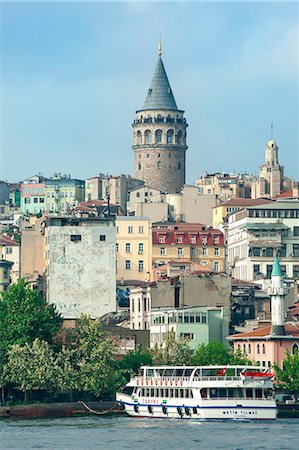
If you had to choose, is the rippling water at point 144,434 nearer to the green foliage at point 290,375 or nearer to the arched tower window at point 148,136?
the green foliage at point 290,375

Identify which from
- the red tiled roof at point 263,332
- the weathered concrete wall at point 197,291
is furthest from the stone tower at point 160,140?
the red tiled roof at point 263,332

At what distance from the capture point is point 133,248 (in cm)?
12219

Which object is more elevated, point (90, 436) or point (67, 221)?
point (67, 221)

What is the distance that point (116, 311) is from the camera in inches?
3922

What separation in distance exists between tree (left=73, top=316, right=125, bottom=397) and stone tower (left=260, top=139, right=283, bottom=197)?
67784 millimetres

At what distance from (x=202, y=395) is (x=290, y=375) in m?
9.71

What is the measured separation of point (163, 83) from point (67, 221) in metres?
67.9

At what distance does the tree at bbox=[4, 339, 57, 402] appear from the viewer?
7919cm

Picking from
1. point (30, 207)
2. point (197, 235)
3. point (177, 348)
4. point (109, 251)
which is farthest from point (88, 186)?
point (177, 348)

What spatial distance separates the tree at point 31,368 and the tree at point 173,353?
577 cm

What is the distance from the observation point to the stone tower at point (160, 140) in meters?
163

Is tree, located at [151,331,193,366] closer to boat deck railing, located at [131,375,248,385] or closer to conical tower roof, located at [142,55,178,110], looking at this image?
boat deck railing, located at [131,375,248,385]

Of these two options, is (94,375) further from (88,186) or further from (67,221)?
(88,186)

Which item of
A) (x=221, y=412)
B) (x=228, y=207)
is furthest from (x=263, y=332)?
(x=228, y=207)
